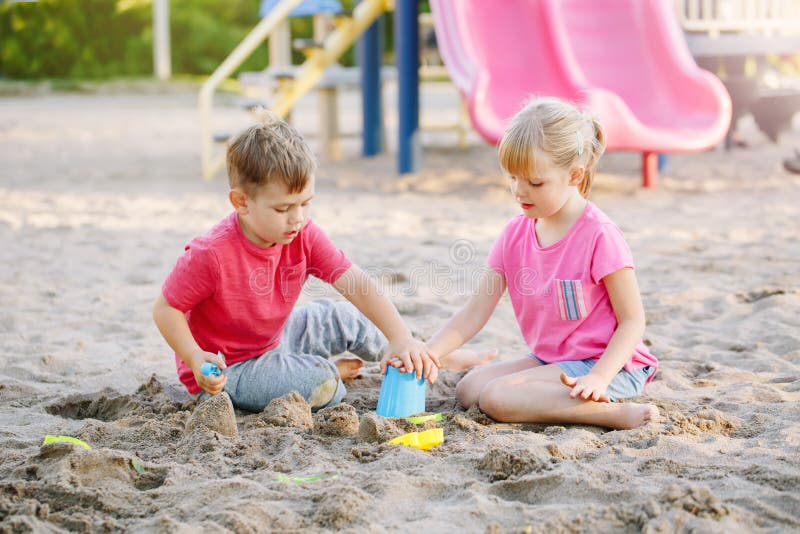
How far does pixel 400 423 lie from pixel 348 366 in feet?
1.87

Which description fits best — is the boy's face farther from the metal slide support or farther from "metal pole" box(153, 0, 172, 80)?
"metal pole" box(153, 0, 172, 80)

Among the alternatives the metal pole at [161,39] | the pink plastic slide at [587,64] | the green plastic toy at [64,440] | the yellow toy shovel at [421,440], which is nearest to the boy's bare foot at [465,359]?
the yellow toy shovel at [421,440]

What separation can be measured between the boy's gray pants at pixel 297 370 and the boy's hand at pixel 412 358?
20cm

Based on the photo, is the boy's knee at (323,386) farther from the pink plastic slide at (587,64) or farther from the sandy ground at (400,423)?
the pink plastic slide at (587,64)

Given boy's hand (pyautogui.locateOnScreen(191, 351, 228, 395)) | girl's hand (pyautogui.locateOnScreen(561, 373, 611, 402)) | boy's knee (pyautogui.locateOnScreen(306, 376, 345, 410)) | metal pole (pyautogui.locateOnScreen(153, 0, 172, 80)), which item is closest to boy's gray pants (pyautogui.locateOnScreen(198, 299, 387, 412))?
boy's knee (pyautogui.locateOnScreen(306, 376, 345, 410))

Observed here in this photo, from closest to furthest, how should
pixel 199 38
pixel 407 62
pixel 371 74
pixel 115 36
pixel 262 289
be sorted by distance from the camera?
pixel 262 289, pixel 407 62, pixel 371 74, pixel 115 36, pixel 199 38

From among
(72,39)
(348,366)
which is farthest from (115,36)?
(348,366)

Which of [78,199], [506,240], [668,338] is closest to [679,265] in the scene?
[668,338]

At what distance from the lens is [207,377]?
8.19 ft

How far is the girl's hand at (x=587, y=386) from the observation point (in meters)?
2.43

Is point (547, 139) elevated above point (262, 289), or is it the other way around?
point (547, 139)

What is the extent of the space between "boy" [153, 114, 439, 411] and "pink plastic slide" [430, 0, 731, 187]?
3.91 metres

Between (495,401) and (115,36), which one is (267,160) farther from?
(115,36)

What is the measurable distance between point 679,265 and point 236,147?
8.85 feet
